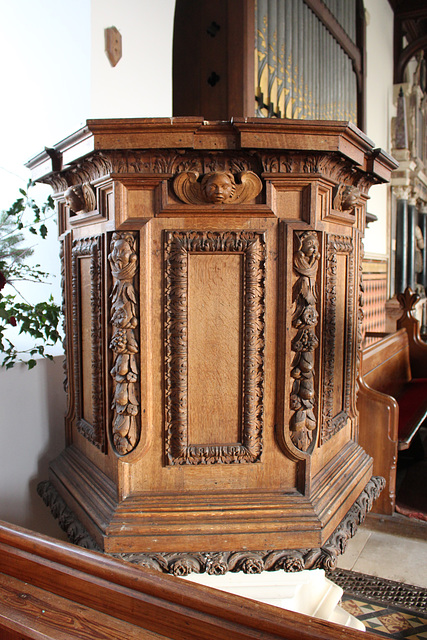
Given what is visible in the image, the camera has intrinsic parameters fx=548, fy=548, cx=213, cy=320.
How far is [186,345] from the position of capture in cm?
118

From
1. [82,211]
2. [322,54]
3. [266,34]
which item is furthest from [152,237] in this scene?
[322,54]

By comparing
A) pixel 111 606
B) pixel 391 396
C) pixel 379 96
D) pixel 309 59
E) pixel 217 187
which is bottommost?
pixel 391 396

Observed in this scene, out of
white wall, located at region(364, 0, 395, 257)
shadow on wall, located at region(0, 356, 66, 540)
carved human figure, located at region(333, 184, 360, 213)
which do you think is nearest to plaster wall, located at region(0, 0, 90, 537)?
shadow on wall, located at region(0, 356, 66, 540)

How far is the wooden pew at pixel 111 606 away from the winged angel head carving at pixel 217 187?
714 mm

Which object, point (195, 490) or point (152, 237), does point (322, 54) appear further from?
point (195, 490)

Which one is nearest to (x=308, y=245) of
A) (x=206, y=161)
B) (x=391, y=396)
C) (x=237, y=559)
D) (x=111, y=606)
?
(x=206, y=161)

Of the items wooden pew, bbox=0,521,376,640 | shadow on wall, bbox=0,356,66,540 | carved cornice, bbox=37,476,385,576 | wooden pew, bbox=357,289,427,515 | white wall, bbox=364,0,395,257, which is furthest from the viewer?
white wall, bbox=364,0,395,257

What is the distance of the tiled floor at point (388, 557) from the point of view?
2055 mm

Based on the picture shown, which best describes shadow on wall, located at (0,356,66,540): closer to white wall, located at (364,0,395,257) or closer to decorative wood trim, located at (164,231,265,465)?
decorative wood trim, located at (164,231,265,465)

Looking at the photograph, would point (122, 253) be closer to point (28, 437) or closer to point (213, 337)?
point (213, 337)

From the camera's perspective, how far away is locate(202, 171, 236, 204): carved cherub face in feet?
3.69

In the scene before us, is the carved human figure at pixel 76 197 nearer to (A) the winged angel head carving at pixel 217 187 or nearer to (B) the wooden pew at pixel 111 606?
(A) the winged angel head carving at pixel 217 187

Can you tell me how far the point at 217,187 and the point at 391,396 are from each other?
2453mm

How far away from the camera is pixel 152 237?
1.17 m
